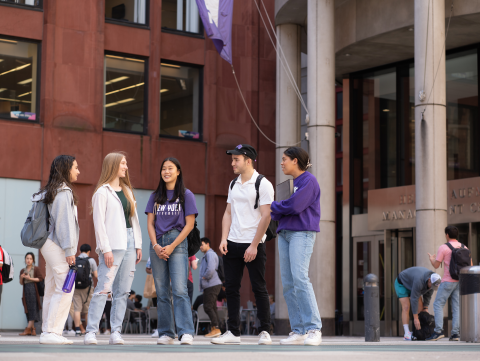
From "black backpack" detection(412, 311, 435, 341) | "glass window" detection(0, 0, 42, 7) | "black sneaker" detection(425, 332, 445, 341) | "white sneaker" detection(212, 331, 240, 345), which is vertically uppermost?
"glass window" detection(0, 0, 42, 7)

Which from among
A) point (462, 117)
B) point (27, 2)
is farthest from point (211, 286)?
point (27, 2)

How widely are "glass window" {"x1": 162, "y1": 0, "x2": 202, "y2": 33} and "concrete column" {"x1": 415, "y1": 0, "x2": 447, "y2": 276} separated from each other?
9390 millimetres

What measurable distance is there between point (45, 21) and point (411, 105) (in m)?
10.5

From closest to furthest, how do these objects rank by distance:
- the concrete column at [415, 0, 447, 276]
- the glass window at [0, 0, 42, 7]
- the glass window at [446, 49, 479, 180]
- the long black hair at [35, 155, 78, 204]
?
the long black hair at [35, 155, 78, 204] < the concrete column at [415, 0, 447, 276] < the glass window at [446, 49, 479, 180] < the glass window at [0, 0, 42, 7]

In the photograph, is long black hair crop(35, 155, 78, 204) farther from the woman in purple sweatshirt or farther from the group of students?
the woman in purple sweatshirt

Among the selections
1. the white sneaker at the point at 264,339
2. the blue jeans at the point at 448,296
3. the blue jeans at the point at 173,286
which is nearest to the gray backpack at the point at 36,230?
the blue jeans at the point at 173,286

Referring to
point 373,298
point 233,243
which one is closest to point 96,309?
point 233,243

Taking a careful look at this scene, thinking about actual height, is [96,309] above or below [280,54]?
below

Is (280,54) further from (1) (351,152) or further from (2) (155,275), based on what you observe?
(2) (155,275)

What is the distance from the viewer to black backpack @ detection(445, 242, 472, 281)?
13273mm

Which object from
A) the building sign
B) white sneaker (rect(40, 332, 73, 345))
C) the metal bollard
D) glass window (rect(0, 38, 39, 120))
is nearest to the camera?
white sneaker (rect(40, 332, 73, 345))

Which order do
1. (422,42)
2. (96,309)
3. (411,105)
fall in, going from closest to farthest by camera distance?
(96,309)
(422,42)
(411,105)

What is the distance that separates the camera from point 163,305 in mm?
8578

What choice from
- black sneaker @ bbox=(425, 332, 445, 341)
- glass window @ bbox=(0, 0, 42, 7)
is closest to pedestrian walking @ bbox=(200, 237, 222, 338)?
black sneaker @ bbox=(425, 332, 445, 341)
